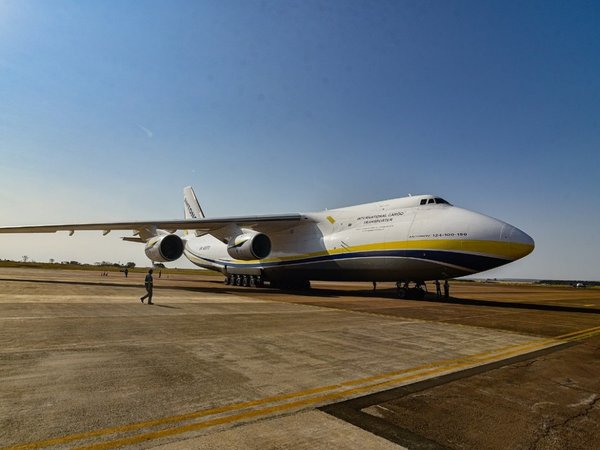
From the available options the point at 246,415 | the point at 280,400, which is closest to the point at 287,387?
Result: the point at 280,400

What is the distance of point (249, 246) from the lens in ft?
66.7

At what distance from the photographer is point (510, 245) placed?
15000 mm

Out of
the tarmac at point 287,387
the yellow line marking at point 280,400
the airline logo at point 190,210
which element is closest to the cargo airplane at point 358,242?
the tarmac at point 287,387

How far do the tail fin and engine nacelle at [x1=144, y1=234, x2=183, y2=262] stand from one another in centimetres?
1463

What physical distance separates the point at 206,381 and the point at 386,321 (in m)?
6.71

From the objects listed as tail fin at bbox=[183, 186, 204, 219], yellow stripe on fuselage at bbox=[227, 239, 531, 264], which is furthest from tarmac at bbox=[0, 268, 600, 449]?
tail fin at bbox=[183, 186, 204, 219]

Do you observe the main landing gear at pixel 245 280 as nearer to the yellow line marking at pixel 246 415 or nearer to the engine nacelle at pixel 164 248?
the engine nacelle at pixel 164 248

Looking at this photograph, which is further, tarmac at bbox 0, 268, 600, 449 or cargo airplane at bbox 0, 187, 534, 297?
cargo airplane at bbox 0, 187, 534, 297

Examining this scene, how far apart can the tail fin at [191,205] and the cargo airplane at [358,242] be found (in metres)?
8.52

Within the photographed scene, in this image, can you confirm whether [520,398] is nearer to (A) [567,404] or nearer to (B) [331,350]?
(A) [567,404]

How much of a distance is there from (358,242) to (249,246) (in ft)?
19.1

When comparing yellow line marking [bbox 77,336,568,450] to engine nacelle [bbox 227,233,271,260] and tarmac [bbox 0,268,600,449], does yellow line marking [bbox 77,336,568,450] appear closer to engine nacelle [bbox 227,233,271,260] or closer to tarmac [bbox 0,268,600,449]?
tarmac [bbox 0,268,600,449]

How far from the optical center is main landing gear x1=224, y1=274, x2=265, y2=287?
26.2 meters

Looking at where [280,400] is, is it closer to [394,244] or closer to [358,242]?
[394,244]
